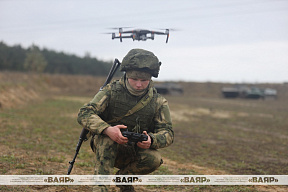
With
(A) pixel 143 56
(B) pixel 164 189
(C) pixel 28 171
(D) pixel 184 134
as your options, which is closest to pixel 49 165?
(C) pixel 28 171

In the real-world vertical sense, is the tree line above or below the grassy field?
above

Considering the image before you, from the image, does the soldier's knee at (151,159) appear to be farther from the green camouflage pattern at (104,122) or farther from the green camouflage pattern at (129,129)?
the green camouflage pattern at (104,122)

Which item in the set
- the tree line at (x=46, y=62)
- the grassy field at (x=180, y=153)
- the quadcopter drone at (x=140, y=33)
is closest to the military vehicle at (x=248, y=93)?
the grassy field at (x=180, y=153)

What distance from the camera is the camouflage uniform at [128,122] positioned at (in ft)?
10.9

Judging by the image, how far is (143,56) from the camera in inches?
138

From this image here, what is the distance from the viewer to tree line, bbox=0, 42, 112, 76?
5447 centimetres

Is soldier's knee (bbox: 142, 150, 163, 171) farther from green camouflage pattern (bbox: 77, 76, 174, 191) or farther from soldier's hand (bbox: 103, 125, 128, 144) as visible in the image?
soldier's hand (bbox: 103, 125, 128, 144)

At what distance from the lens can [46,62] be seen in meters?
58.2

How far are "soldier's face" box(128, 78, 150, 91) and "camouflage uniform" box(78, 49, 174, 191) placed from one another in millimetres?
138

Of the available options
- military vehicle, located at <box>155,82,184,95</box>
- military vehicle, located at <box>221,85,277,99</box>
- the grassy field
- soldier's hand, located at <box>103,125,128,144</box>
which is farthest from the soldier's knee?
military vehicle, located at <box>221,85,277,99</box>

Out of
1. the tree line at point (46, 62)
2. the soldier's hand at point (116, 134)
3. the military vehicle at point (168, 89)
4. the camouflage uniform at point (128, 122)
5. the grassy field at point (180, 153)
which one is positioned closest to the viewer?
the soldier's hand at point (116, 134)

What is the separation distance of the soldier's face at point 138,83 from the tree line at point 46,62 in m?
48.4

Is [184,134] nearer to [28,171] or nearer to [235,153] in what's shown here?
[235,153]

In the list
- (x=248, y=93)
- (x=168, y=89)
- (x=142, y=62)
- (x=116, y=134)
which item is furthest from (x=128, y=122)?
(x=168, y=89)
